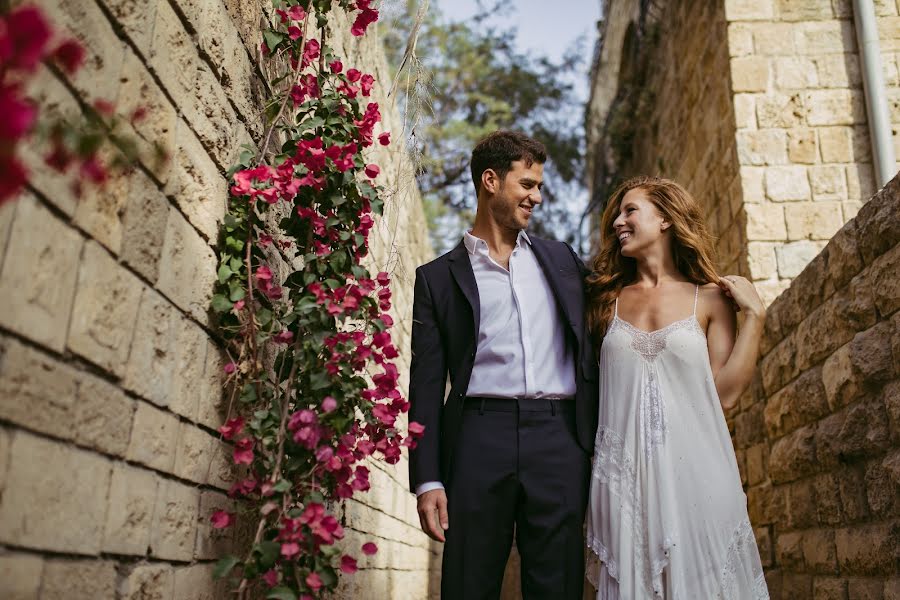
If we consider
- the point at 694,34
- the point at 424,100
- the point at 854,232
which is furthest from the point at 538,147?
the point at 694,34

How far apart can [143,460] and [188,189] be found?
636 mm

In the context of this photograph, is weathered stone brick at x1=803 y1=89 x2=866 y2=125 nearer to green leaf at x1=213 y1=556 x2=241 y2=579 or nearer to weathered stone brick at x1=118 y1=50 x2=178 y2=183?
weathered stone brick at x1=118 y1=50 x2=178 y2=183

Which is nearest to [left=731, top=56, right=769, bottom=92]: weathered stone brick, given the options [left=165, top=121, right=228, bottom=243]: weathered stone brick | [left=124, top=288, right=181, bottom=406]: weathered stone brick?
[left=165, top=121, right=228, bottom=243]: weathered stone brick

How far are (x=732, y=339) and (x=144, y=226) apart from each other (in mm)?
1759

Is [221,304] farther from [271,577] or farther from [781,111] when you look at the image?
[781,111]

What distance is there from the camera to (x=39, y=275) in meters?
1.27

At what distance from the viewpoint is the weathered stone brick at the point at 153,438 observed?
1.61 metres

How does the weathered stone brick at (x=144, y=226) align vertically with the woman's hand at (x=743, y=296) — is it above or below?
below

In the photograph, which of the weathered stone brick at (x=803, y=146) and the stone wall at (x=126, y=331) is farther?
the weathered stone brick at (x=803, y=146)

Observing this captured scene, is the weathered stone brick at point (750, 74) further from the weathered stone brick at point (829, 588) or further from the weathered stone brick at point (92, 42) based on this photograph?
the weathered stone brick at point (92, 42)

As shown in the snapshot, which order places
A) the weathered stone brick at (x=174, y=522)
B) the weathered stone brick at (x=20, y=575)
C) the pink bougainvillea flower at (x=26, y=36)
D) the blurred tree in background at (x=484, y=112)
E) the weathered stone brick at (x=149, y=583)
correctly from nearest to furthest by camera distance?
the pink bougainvillea flower at (x=26, y=36)
the weathered stone brick at (x=20, y=575)
the weathered stone brick at (x=149, y=583)
the weathered stone brick at (x=174, y=522)
the blurred tree in background at (x=484, y=112)

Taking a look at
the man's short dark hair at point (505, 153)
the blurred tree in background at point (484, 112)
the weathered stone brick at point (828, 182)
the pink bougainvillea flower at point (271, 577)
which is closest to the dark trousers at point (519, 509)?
the pink bougainvillea flower at point (271, 577)

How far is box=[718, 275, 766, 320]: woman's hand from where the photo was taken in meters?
2.48

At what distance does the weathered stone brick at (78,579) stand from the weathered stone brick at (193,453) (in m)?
0.34
